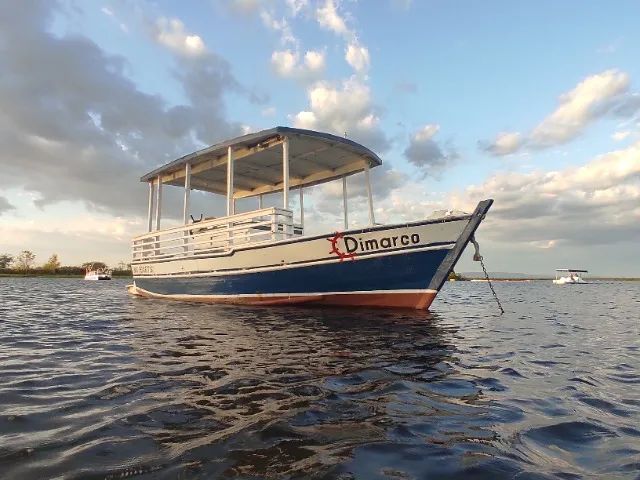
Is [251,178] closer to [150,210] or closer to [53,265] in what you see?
[150,210]

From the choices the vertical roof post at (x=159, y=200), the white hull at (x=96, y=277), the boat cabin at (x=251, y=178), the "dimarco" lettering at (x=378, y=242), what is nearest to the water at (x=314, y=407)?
the "dimarco" lettering at (x=378, y=242)

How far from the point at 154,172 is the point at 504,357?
1447 centimetres

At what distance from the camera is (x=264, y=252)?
36.4 feet

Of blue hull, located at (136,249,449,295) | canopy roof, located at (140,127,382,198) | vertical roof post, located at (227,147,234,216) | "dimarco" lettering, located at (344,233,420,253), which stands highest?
canopy roof, located at (140,127,382,198)

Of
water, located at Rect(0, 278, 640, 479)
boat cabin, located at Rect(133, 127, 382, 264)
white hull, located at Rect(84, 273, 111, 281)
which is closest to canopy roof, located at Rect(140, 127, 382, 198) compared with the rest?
boat cabin, located at Rect(133, 127, 382, 264)

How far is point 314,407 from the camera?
3080 millimetres

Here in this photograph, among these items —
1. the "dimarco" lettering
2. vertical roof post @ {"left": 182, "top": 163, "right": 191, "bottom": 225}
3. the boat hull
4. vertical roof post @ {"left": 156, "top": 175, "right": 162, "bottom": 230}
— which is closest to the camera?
the boat hull

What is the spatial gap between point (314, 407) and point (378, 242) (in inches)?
276

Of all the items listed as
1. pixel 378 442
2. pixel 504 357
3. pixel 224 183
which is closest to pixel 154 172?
pixel 224 183

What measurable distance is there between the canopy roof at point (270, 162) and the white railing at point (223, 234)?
2.32 m

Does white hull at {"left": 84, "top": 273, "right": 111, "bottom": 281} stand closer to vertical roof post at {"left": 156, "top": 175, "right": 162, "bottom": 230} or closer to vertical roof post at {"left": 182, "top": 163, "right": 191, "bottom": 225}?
vertical roof post at {"left": 156, "top": 175, "right": 162, "bottom": 230}

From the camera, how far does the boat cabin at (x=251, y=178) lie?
37.7 ft

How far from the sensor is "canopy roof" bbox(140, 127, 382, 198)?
40.0ft

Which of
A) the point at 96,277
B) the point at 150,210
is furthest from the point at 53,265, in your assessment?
the point at 150,210
